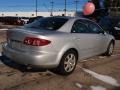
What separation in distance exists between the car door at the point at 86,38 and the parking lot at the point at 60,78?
482mm

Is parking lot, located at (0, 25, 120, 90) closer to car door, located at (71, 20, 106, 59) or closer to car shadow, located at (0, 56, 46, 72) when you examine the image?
car shadow, located at (0, 56, 46, 72)

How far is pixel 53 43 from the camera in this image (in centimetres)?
684

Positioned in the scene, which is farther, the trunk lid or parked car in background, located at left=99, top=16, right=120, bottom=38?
parked car in background, located at left=99, top=16, right=120, bottom=38

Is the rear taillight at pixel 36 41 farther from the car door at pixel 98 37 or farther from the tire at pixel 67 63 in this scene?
the car door at pixel 98 37

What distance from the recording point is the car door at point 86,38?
7762mm

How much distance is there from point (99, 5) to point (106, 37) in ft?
219

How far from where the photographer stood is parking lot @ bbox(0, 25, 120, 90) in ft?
21.2

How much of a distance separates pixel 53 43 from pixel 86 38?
5.01ft

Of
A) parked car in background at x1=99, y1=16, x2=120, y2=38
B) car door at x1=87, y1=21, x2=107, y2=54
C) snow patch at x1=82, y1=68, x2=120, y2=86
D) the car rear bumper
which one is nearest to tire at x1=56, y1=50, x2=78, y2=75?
the car rear bumper

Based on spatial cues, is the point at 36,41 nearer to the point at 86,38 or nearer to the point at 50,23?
the point at 50,23

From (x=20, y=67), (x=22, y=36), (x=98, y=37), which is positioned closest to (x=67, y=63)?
(x=22, y=36)

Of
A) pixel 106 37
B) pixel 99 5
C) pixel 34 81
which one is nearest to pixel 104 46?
pixel 106 37

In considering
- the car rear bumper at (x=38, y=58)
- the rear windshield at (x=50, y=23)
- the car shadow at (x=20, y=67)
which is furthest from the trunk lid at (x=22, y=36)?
the car shadow at (x=20, y=67)

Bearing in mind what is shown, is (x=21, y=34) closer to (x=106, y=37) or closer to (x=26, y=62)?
(x=26, y=62)
